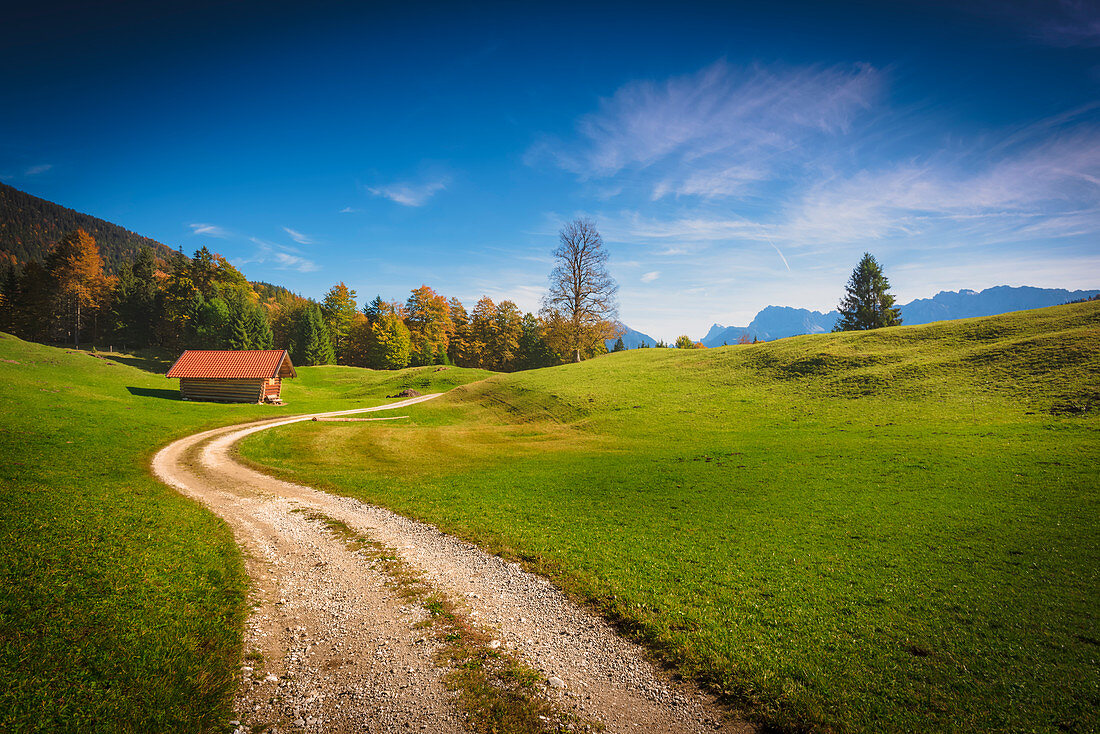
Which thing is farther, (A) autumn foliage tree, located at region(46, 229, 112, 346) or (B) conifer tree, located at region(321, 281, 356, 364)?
(B) conifer tree, located at region(321, 281, 356, 364)

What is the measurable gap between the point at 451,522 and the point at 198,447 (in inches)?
827

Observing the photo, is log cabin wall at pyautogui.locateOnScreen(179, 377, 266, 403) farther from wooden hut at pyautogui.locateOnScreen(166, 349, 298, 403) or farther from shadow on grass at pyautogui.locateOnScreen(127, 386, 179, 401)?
shadow on grass at pyautogui.locateOnScreen(127, 386, 179, 401)

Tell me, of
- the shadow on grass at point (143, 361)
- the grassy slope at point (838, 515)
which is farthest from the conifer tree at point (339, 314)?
the grassy slope at point (838, 515)

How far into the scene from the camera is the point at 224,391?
46688mm

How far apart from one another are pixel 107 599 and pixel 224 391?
4924cm

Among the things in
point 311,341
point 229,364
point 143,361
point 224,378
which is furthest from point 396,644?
point 311,341

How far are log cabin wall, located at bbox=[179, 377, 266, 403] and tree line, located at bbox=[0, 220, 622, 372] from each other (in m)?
37.8

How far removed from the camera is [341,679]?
6.81 m

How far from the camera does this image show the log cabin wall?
4653cm

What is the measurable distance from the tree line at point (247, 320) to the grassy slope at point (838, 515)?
39052 millimetres

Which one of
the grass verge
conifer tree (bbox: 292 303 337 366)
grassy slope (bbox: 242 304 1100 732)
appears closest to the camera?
the grass verge

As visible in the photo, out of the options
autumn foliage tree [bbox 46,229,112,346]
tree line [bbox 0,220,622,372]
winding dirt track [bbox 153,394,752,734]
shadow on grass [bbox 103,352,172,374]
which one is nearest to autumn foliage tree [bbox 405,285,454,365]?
tree line [bbox 0,220,622,372]

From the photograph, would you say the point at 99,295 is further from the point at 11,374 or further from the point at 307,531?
the point at 307,531

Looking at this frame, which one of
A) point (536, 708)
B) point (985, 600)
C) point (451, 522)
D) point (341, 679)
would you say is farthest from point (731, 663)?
point (451, 522)
